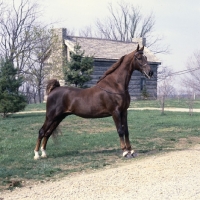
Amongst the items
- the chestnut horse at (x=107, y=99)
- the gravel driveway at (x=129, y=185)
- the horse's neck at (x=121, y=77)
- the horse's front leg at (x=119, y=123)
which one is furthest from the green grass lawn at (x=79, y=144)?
the horse's neck at (x=121, y=77)

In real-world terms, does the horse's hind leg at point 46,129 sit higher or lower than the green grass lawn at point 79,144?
higher

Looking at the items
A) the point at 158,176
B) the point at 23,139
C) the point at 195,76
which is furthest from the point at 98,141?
the point at 195,76

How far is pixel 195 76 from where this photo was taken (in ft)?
178

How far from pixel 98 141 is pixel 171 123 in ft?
21.2

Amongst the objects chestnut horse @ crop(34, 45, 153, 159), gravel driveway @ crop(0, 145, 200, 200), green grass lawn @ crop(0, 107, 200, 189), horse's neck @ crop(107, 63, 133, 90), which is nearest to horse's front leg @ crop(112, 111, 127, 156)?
chestnut horse @ crop(34, 45, 153, 159)

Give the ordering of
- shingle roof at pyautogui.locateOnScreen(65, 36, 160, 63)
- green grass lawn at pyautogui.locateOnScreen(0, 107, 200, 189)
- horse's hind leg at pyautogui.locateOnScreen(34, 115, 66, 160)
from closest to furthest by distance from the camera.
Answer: green grass lawn at pyautogui.locateOnScreen(0, 107, 200, 189)
horse's hind leg at pyautogui.locateOnScreen(34, 115, 66, 160)
shingle roof at pyautogui.locateOnScreen(65, 36, 160, 63)

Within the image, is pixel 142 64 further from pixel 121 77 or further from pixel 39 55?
pixel 39 55

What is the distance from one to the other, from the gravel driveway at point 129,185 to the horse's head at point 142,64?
2465 mm

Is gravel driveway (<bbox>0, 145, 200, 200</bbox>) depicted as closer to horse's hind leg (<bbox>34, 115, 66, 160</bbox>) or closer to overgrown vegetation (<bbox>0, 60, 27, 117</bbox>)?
horse's hind leg (<bbox>34, 115, 66, 160</bbox>)

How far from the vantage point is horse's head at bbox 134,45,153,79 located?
10.5 meters

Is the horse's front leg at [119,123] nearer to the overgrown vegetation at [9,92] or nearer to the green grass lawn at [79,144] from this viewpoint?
the green grass lawn at [79,144]

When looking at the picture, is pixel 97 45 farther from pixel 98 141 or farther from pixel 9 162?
pixel 9 162

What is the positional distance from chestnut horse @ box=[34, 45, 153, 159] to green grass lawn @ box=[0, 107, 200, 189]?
2.37 feet

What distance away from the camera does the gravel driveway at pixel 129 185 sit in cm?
675
